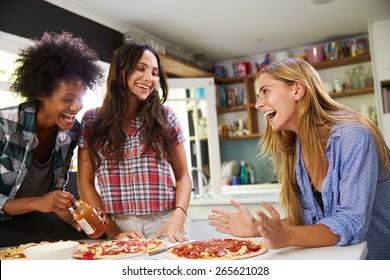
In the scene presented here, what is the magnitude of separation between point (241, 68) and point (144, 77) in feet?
1.07

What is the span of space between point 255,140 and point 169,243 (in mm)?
443

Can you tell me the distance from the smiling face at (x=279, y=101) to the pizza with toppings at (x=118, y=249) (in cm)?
47

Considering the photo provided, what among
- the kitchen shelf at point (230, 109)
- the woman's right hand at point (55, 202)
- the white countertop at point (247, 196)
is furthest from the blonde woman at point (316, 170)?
the woman's right hand at point (55, 202)

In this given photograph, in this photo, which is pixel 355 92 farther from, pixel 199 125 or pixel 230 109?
pixel 199 125

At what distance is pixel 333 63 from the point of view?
4.03ft

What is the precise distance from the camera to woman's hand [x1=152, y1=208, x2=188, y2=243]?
1.22 m

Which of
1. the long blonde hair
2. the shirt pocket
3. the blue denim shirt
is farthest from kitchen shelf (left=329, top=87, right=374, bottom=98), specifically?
the shirt pocket

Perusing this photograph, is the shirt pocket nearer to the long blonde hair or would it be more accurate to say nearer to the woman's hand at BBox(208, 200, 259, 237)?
the long blonde hair

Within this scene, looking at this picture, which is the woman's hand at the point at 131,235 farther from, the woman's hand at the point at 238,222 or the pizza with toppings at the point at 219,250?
the woman's hand at the point at 238,222

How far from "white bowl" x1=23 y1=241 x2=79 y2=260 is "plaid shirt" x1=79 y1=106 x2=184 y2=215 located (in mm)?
246

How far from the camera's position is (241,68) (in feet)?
4.25
